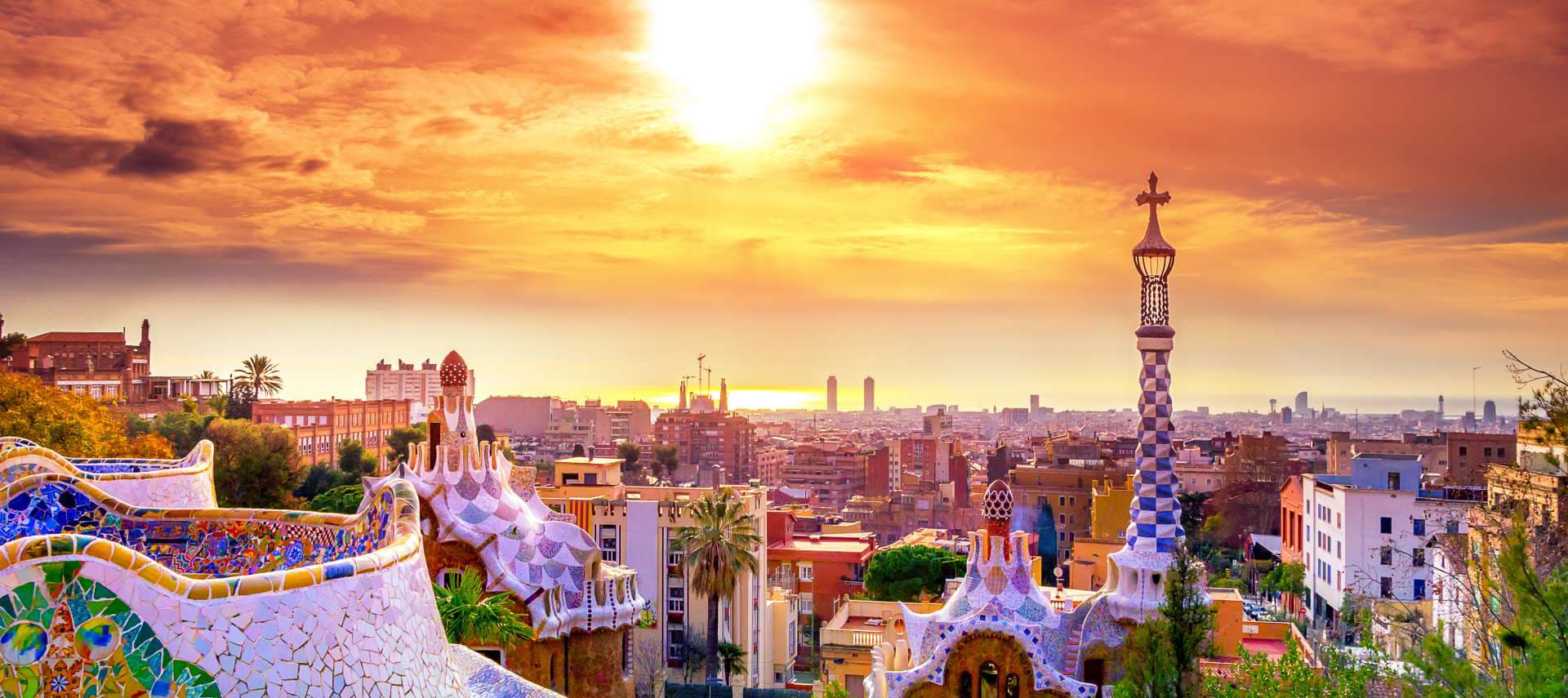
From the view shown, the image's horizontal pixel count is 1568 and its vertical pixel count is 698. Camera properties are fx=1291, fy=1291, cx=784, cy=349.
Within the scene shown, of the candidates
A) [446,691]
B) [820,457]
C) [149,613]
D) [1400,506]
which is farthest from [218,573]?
[820,457]

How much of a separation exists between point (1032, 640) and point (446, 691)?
9.56 m

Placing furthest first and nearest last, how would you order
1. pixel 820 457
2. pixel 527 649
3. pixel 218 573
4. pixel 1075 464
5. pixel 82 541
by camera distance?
pixel 820 457, pixel 1075 464, pixel 527 649, pixel 218 573, pixel 82 541

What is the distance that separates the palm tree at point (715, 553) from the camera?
27942mm

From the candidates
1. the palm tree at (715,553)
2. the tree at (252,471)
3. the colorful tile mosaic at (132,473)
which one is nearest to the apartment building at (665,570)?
the palm tree at (715,553)

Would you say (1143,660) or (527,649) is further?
→ (527,649)

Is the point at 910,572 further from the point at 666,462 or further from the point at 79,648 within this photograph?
the point at 666,462

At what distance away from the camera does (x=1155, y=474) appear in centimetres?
1422

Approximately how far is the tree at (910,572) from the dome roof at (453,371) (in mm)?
23673

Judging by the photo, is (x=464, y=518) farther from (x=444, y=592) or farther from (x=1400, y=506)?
(x=1400, y=506)

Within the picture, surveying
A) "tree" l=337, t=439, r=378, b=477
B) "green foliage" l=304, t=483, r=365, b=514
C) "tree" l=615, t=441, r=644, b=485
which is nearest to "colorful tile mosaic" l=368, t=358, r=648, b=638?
"green foliage" l=304, t=483, r=365, b=514

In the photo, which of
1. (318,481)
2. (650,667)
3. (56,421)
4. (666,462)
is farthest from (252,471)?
(666,462)

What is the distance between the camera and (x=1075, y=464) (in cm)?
6588

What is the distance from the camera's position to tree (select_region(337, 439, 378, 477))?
48406mm

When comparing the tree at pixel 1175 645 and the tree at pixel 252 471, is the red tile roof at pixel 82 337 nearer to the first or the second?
the tree at pixel 252 471
